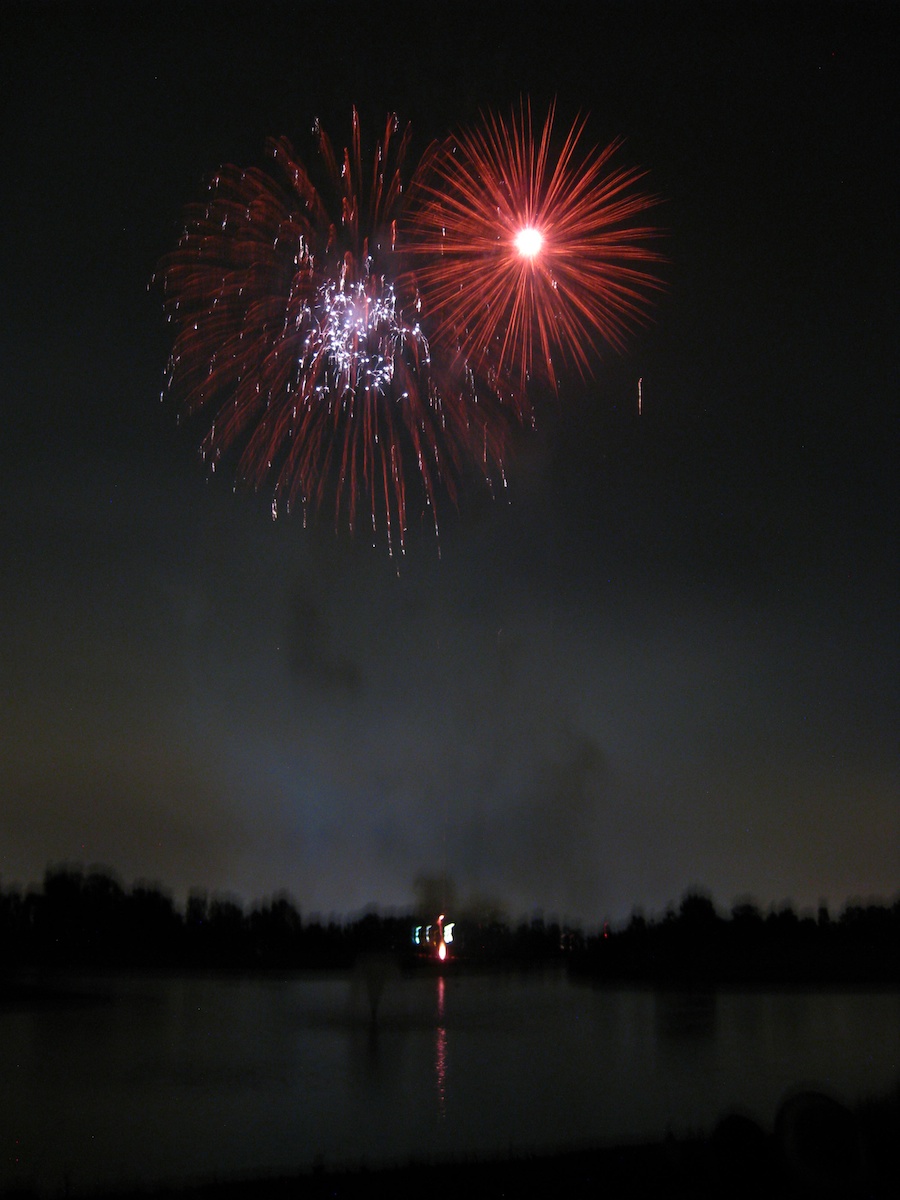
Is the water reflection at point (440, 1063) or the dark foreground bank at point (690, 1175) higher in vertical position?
the dark foreground bank at point (690, 1175)

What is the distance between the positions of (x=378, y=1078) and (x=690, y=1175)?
15.5m

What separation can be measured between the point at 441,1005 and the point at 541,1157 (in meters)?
44.9

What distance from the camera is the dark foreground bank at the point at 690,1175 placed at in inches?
259

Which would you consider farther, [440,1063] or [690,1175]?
[440,1063]

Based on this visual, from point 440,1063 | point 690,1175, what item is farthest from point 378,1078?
point 690,1175

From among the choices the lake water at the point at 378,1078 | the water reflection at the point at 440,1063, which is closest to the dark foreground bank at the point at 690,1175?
the lake water at the point at 378,1078

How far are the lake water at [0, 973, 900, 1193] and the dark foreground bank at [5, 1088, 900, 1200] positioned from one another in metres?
2.09

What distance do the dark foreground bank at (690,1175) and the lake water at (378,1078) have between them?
209 centimetres

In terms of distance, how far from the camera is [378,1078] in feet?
68.7

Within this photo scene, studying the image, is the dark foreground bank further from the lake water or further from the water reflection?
the water reflection

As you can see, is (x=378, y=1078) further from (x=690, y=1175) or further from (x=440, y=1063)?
(x=690, y=1175)

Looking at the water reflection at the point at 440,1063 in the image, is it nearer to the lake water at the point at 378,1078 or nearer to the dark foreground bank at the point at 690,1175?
the lake water at the point at 378,1078

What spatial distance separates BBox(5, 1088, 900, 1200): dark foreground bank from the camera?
6590 millimetres

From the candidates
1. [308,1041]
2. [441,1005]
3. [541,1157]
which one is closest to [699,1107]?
[541,1157]
